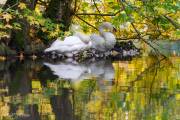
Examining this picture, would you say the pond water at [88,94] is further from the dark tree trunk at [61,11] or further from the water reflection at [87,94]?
the dark tree trunk at [61,11]

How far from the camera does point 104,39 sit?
13.0m

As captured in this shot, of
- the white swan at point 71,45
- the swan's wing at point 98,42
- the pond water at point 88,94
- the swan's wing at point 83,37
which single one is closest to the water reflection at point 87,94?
the pond water at point 88,94

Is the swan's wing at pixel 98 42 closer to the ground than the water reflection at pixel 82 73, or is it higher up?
higher up

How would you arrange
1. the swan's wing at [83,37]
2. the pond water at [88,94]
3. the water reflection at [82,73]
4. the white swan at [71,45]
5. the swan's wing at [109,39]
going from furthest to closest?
the swan's wing at [109,39], the swan's wing at [83,37], the white swan at [71,45], the water reflection at [82,73], the pond water at [88,94]

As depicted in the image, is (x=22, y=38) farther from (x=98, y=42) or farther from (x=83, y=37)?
(x=98, y=42)

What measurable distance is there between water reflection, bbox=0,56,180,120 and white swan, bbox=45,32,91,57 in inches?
109

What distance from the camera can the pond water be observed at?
4.89 meters

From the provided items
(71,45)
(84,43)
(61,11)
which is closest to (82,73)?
(71,45)

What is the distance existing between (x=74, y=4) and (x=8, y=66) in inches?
138

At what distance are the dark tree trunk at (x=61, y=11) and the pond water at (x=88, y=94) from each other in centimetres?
343

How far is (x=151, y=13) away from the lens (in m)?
6.86

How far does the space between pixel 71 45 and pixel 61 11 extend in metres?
0.87

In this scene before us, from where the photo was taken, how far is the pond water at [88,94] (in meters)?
4.89

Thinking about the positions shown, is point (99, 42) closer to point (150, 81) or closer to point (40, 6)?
point (40, 6)
